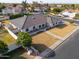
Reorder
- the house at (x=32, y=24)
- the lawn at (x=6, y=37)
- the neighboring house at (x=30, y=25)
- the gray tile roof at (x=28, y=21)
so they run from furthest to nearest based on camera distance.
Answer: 1. the gray tile roof at (x=28, y=21)
2. the house at (x=32, y=24)
3. the neighboring house at (x=30, y=25)
4. the lawn at (x=6, y=37)

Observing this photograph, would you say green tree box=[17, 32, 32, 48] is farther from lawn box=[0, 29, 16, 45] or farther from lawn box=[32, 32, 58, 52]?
lawn box=[0, 29, 16, 45]

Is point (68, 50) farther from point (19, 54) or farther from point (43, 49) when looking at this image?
point (19, 54)

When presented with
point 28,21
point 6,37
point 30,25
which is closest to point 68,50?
point 30,25

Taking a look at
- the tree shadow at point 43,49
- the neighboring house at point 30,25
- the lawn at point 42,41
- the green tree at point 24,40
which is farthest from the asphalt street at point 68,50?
the neighboring house at point 30,25

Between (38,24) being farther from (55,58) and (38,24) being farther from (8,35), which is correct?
(55,58)

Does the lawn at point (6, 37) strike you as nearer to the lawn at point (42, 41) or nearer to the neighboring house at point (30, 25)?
the neighboring house at point (30, 25)

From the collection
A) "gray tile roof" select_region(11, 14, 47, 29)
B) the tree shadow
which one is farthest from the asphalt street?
"gray tile roof" select_region(11, 14, 47, 29)

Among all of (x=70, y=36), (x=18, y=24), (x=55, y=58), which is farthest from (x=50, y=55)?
(x=18, y=24)
